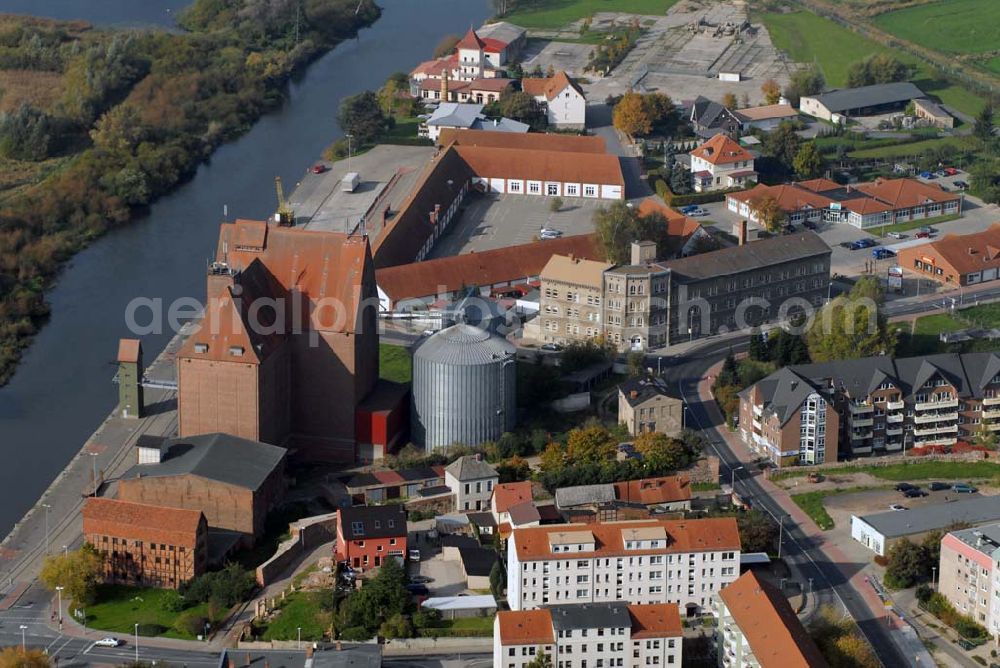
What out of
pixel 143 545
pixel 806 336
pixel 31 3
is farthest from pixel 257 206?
pixel 31 3

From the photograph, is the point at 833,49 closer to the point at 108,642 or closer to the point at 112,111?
the point at 112,111

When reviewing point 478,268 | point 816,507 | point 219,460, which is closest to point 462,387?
point 219,460

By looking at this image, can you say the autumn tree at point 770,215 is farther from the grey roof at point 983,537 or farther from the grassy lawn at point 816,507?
the grey roof at point 983,537

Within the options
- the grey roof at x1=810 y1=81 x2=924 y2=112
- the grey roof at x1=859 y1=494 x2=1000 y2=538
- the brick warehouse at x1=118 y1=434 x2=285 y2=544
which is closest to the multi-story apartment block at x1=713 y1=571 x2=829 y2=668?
the grey roof at x1=859 y1=494 x2=1000 y2=538

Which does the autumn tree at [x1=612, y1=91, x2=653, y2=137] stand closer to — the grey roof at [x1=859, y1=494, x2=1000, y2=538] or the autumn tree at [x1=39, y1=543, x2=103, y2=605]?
the grey roof at [x1=859, y1=494, x2=1000, y2=538]

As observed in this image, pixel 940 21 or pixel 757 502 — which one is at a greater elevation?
pixel 940 21

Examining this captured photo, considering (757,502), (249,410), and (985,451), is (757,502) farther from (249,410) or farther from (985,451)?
(249,410)

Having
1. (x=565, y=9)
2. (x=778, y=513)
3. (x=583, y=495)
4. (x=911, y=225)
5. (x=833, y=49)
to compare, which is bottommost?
(x=778, y=513)
